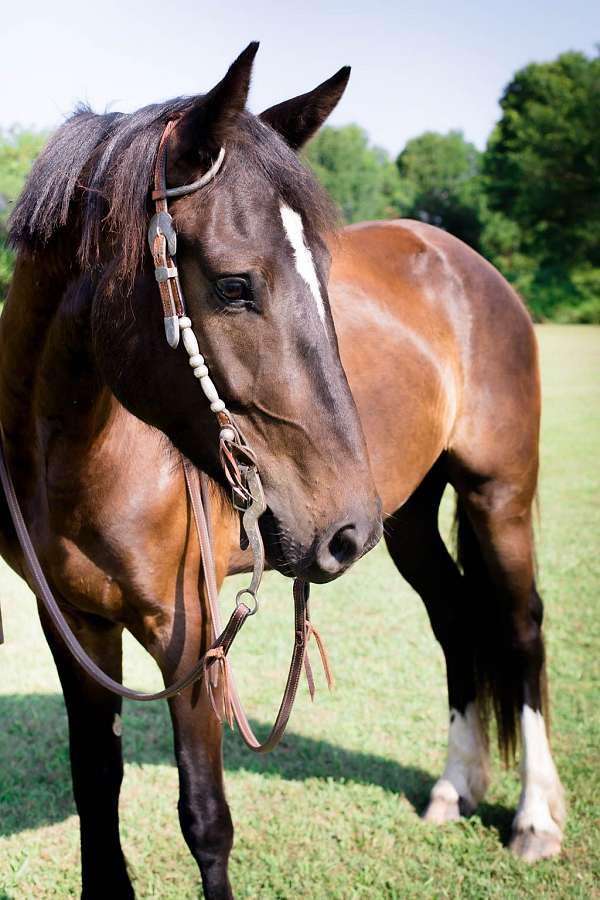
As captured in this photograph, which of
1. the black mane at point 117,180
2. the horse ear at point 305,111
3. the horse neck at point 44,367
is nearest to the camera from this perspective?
the black mane at point 117,180

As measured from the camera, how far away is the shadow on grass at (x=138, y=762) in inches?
130

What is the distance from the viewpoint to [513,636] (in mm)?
3236

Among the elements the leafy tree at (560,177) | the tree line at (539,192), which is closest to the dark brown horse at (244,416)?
the tree line at (539,192)

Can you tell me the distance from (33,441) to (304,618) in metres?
0.86

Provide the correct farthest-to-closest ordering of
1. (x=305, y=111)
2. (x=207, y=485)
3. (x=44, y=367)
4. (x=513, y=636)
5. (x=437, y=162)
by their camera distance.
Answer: (x=437, y=162), (x=513, y=636), (x=207, y=485), (x=44, y=367), (x=305, y=111)

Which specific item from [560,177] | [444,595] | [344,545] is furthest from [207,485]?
[560,177]

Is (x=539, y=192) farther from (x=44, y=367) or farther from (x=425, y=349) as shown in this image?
(x=44, y=367)

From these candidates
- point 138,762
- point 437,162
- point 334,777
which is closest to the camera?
point 334,777

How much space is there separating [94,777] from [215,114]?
80.2 inches

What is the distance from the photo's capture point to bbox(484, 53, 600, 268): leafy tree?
3834 cm

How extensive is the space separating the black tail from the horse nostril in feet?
6.41

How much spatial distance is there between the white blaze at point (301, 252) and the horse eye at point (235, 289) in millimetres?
108

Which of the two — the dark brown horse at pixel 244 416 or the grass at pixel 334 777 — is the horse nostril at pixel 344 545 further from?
the grass at pixel 334 777

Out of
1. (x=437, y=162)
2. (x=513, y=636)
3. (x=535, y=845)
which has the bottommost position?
(x=535, y=845)
